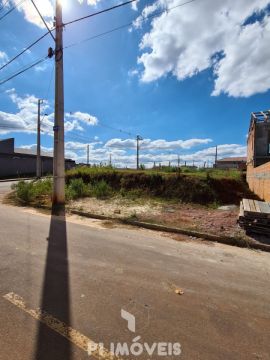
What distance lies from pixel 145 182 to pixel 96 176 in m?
3.87

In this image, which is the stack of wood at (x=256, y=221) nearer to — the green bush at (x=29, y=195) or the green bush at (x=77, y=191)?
the green bush at (x=77, y=191)

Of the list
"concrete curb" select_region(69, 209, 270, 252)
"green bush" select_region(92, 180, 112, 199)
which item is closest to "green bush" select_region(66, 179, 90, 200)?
"green bush" select_region(92, 180, 112, 199)

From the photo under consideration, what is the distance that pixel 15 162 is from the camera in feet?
139

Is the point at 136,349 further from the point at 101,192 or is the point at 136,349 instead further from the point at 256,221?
the point at 101,192

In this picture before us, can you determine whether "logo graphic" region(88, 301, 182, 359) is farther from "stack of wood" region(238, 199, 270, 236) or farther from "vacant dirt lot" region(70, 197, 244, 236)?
"stack of wood" region(238, 199, 270, 236)

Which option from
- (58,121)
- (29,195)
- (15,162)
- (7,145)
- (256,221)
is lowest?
(256,221)

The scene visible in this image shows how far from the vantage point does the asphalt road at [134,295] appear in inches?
98.7

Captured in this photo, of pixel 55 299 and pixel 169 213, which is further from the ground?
pixel 169 213

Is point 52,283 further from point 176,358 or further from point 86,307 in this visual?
point 176,358

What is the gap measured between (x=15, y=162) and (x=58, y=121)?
118 feet

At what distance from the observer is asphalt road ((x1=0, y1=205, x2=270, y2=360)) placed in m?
2.51

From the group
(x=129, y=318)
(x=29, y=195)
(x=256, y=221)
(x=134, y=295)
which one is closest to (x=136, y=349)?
(x=129, y=318)

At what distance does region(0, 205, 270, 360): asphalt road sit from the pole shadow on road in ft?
0.04

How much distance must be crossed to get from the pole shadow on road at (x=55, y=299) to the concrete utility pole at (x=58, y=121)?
15.7 feet
